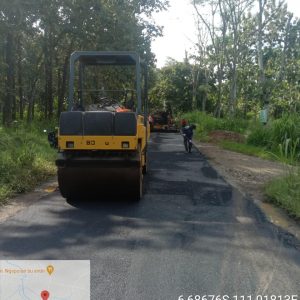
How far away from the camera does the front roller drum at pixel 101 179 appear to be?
7738mm

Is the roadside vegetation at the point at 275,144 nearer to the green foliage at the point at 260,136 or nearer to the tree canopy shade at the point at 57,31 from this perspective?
the green foliage at the point at 260,136

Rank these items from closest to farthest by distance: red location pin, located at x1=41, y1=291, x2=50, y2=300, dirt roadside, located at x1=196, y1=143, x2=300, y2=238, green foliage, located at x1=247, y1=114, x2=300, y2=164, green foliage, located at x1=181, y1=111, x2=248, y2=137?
1. red location pin, located at x1=41, y1=291, x2=50, y2=300
2. dirt roadside, located at x1=196, y1=143, x2=300, y2=238
3. green foliage, located at x1=247, y1=114, x2=300, y2=164
4. green foliage, located at x1=181, y1=111, x2=248, y2=137

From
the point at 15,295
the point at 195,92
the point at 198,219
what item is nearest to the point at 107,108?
the point at 198,219

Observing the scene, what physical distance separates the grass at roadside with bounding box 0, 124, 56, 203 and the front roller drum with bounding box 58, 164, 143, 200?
4.18 ft

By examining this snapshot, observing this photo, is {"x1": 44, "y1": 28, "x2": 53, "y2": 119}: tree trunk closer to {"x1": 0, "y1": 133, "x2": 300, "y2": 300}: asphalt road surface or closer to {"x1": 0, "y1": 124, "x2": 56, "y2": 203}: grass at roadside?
{"x1": 0, "y1": 124, "x2": 56, "y2": 203}: grass at roadside

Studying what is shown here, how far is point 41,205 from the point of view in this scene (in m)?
7.87

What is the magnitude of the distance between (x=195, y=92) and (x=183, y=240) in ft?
131

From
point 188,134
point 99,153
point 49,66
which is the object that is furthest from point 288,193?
point 49,66

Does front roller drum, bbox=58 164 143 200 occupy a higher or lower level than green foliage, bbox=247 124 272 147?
lower

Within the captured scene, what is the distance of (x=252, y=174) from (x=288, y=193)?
3787 mm

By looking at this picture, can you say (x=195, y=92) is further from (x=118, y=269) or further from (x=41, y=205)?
(x=118, y=269)

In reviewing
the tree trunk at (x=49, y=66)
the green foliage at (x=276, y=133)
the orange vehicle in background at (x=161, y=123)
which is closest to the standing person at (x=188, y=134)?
the green foliage at (x=276, y=133)

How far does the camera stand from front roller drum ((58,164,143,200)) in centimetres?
774

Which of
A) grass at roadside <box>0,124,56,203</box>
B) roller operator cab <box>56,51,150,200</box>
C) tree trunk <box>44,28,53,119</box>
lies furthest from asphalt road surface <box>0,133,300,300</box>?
tree trunk <box>44,28,53,119</box>
